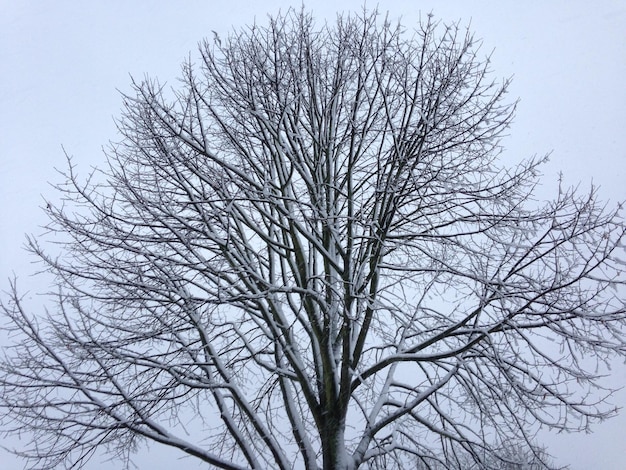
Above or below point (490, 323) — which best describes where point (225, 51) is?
above

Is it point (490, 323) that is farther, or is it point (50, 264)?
point (50, 264)

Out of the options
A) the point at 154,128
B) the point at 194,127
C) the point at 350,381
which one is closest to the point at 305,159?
the point at 194,127

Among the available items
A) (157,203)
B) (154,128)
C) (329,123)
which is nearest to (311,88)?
(329,123)

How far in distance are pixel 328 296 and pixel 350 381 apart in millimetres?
1031

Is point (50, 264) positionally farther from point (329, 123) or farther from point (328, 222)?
point (329, 123)

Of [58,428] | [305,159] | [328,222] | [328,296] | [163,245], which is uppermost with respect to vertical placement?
[305,159]

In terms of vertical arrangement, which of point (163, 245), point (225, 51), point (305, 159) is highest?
point (225, 51)

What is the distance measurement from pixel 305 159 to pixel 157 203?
2.29m

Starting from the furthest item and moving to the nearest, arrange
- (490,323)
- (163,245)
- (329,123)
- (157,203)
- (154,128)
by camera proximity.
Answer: (329,123) → (163,245) → (154,128) → (157,203) → (490,323)

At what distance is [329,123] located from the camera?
28.3ft

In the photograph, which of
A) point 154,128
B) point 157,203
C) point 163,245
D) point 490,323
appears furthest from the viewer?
point 163,245

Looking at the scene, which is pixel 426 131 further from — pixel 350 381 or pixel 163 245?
pixel 163 245

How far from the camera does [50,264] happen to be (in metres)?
7.19

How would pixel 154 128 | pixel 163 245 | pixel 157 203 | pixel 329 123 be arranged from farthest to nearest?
pixel 329 123, pixel 163 245, pixel 154 128, pixel 157 203
